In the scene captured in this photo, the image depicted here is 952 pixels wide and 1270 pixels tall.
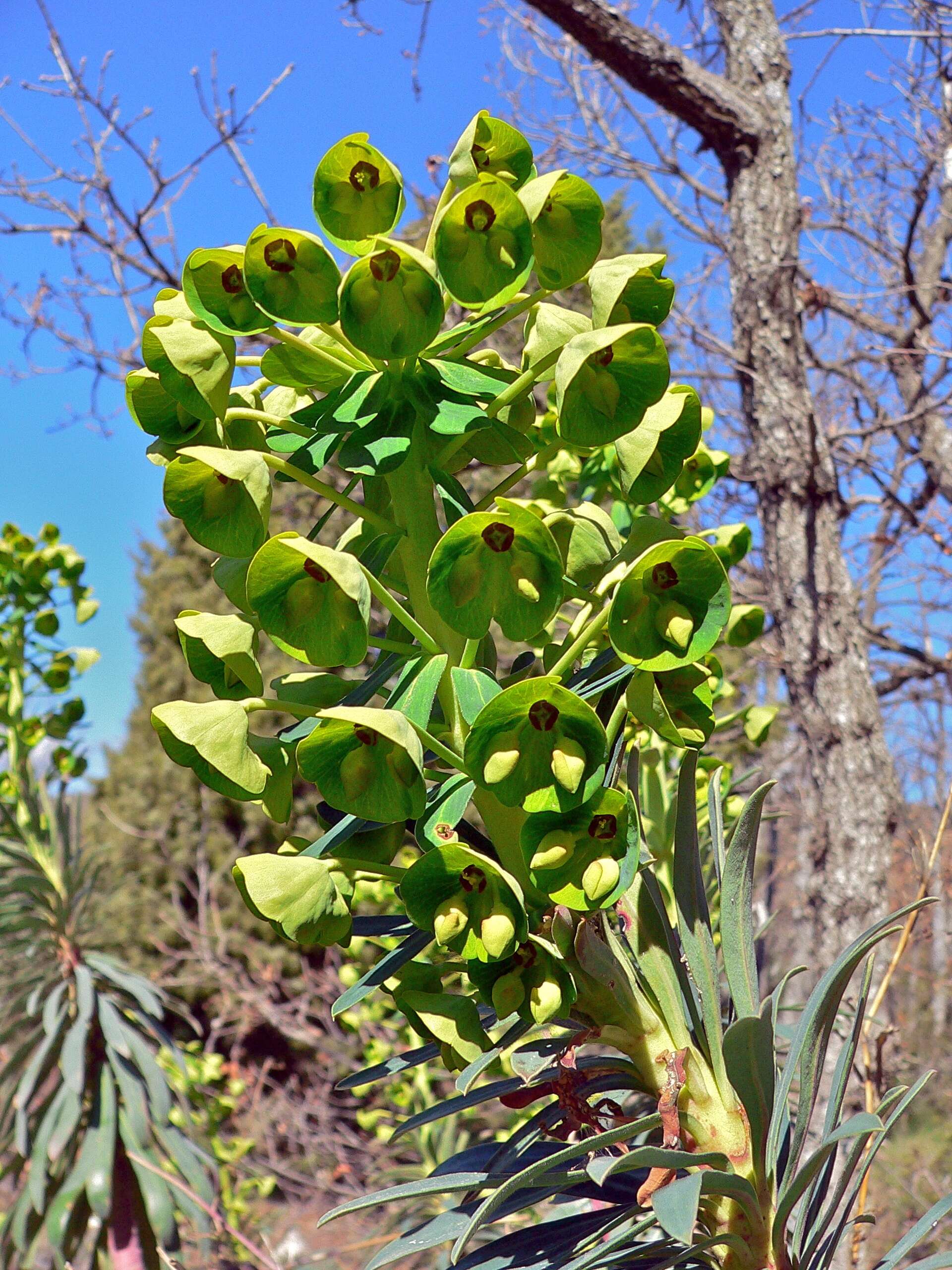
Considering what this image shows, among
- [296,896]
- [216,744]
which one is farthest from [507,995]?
[216,744]

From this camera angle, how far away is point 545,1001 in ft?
2.21

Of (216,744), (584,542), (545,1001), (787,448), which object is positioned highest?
(787,448)

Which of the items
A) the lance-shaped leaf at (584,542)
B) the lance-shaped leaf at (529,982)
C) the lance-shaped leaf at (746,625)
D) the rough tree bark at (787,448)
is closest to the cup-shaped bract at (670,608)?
the lance-shaped leaf at (584,542)

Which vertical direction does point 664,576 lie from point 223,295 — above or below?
below

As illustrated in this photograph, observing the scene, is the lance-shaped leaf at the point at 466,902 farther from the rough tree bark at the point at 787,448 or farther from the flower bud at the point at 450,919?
the rough tree bark at the point at 787,448

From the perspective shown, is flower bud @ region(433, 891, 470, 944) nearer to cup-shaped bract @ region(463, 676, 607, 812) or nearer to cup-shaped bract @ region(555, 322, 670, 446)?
cup-shaped bract @ region(463, 676, 607, 812)

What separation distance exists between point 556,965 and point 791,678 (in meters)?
2.79

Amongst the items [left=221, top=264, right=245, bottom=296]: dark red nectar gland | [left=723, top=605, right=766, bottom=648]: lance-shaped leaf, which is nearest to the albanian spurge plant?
[left=221, top=264, right=245, bottom=296]: dark red nectar gland

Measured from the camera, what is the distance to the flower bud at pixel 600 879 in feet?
2.07

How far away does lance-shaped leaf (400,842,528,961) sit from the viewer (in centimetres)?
65

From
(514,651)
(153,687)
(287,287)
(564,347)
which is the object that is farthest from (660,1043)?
(153,687)

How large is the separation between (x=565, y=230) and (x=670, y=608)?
300mm

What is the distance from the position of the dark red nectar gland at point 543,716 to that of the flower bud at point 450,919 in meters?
0.13

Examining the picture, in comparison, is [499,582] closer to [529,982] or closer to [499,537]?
[499,537]
